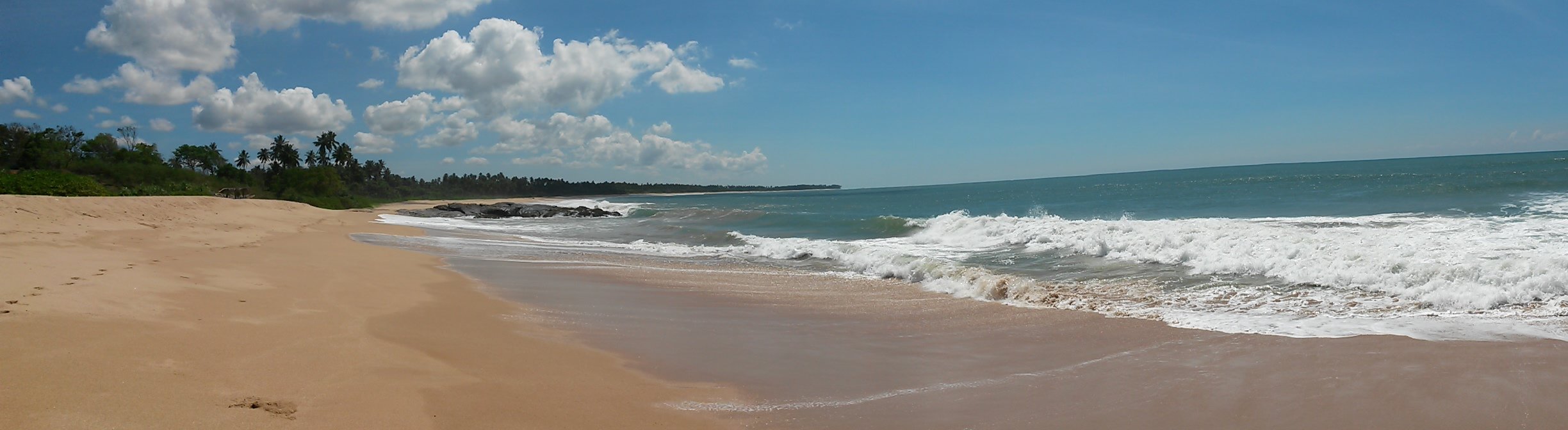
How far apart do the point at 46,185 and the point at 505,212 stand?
21197 mm

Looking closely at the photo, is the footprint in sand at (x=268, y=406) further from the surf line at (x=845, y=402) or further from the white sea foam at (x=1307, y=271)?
the white sea foam at (x=1307, y=271)

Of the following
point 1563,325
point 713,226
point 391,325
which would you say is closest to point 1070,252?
point 1563,325

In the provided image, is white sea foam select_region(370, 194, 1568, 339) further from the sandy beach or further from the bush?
the bush

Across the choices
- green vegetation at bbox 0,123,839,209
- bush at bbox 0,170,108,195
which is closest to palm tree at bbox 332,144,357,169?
green vegetation at bbox 0,123,839,209

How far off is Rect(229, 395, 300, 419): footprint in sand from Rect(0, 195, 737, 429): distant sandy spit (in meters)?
0.01

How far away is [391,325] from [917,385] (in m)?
4.90

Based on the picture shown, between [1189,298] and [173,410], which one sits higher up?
[173,410]

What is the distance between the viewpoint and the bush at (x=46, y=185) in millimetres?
29281

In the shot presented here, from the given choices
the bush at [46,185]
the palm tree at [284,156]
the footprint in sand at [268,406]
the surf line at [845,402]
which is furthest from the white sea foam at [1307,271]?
the palm tree at [284,156]

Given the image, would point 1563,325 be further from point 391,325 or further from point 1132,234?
point 391,325

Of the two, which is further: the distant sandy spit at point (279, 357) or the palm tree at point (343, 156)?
the palm tree at point (343, 156)

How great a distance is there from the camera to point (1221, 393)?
16.9 feet

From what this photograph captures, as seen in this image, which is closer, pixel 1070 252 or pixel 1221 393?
pixel 1221 393

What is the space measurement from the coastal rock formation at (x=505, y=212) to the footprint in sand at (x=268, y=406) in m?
43.4
